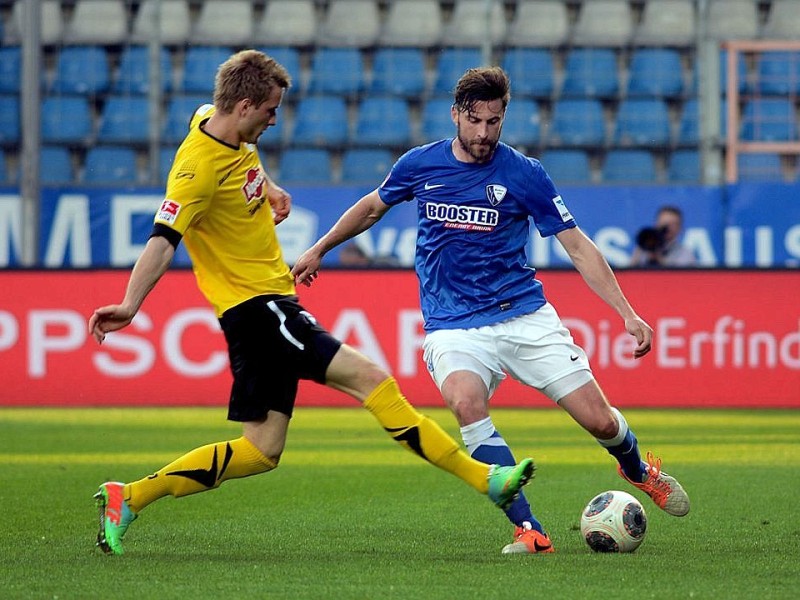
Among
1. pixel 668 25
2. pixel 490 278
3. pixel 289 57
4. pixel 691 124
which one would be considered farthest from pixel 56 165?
pixel 490 278

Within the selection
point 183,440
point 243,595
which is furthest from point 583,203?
point 243,595

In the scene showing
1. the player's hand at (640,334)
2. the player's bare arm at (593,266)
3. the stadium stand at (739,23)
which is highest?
the stadium stand at (739,23)

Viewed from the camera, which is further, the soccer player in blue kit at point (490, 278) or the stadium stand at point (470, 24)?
the stadium stand at point (470, 24)

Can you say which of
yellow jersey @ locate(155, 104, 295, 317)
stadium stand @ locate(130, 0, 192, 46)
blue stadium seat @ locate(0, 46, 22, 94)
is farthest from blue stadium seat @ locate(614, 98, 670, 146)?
yellow jersey @ locate(155, 104, 295, 317)

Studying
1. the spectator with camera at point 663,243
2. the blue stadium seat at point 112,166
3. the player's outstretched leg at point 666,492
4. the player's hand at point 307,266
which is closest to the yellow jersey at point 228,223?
the player's hand at point 307,266

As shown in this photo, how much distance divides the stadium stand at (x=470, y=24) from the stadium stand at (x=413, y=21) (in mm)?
178

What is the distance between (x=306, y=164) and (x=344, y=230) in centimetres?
1234

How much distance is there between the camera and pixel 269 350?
618 centimetres

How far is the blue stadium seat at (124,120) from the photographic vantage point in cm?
1888

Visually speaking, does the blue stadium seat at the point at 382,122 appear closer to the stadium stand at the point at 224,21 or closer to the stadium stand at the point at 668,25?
the stadium stand at the point at 224,21

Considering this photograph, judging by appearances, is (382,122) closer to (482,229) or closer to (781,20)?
(781,20)

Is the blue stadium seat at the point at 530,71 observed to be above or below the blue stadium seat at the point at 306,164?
above

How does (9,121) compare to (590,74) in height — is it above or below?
below

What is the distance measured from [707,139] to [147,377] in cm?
719
